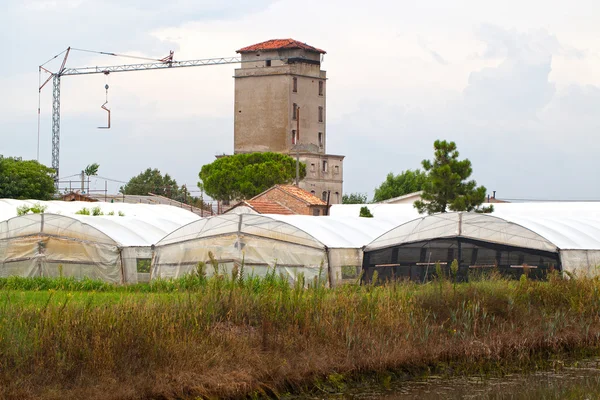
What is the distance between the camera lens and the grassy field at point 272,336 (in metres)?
11.7

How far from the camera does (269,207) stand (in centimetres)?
5166

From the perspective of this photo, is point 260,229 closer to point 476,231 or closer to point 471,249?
point 471,249

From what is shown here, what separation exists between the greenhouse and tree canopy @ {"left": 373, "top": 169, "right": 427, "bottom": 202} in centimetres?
7599

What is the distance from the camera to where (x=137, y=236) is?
89.5 feet

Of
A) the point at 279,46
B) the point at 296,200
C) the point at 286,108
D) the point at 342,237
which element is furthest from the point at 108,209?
the point at 279,46

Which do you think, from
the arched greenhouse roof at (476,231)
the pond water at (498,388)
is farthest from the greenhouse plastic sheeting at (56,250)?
the pond water at (498,388)

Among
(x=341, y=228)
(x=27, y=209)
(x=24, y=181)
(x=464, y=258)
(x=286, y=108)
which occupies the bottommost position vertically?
(x=464, y=258)

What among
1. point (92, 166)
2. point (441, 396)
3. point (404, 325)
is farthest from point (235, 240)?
point (92, 166)

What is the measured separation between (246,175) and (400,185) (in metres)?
28.4

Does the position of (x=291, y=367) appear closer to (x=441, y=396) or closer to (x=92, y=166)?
(x=441, y=396)

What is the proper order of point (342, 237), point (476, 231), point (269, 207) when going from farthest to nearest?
point (269, 207), point (342, 237), point (476, 231)

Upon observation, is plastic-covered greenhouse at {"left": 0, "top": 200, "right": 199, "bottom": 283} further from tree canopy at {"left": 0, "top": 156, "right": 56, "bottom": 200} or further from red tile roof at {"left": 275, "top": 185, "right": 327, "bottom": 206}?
tree canopy at {"left": 0, "top": 156, "right": 56, "bottom": 200}

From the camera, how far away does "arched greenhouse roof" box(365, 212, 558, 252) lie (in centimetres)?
2402

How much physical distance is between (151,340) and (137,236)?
15.2 m
